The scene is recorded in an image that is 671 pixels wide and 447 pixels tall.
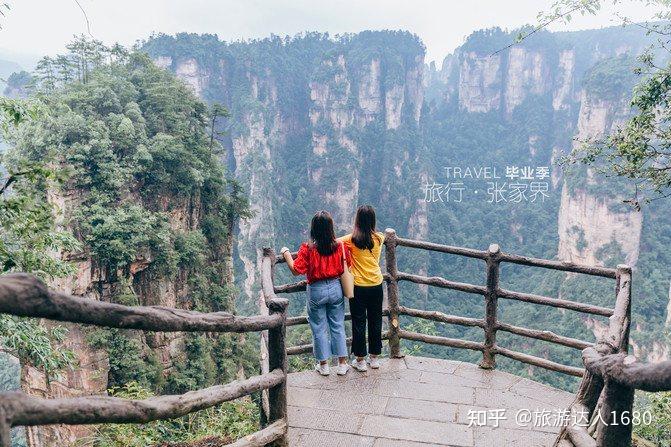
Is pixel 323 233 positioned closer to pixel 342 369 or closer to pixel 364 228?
pixel 364 228

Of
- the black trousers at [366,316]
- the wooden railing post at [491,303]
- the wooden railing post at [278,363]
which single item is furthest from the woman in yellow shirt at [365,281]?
the wooden railing post at [278,363]

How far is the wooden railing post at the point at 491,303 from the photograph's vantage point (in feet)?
12.3

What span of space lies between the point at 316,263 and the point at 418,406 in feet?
3.67

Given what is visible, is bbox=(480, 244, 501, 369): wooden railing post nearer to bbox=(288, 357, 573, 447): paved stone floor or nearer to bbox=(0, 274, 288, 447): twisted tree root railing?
bbox=(288, 357, 573, 447): paved stone floor

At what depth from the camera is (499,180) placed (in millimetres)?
60562

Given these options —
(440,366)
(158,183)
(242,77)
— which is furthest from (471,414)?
(242,77)

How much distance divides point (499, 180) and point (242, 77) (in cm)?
3195

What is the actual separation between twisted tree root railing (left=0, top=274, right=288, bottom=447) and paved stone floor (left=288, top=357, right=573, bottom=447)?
0.61 m

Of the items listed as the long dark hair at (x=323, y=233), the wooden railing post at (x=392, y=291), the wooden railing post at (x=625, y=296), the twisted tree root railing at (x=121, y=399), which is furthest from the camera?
the wooden railing post at (x=392, y=291)

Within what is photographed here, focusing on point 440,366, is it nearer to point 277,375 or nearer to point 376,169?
point 277,375

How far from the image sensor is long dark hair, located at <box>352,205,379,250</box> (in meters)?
3.46

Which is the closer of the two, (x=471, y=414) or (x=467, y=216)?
(x=471, y=414)

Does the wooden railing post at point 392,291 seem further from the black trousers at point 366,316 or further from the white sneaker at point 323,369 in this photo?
the white sneaker at point 323,369

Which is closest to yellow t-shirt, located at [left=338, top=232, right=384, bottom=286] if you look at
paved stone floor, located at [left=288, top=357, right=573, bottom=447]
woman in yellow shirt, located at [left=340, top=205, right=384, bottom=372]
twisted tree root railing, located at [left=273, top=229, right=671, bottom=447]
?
woman in yellow shirt, located at [left=340, top=205, right=384, bottom=372]
